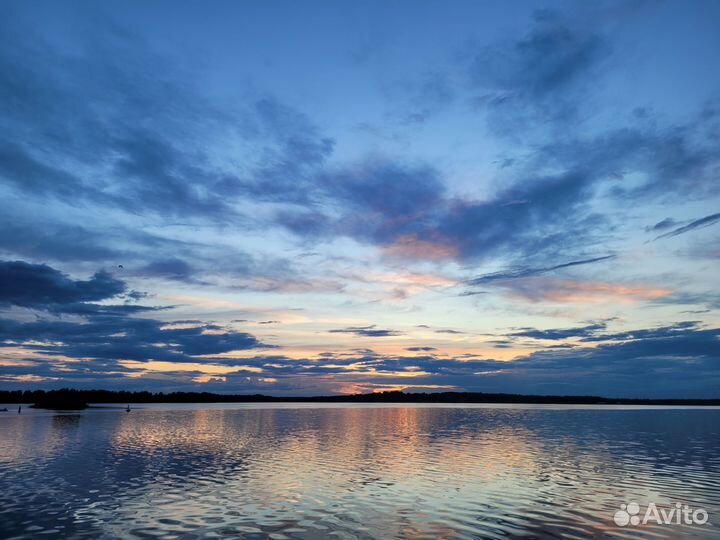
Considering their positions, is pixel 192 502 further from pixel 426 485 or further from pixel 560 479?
pixel 560 479

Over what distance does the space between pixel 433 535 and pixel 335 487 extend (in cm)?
1323

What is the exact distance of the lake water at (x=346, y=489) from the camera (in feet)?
83.8

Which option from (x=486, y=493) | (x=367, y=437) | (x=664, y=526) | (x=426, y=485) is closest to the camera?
(x=664, y=526)

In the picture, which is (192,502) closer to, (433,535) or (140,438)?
(433,535)

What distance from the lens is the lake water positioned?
83.8 ft

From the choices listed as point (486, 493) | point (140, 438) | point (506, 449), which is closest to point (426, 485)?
point (486, 493)

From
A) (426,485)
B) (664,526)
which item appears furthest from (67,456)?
(664,526)

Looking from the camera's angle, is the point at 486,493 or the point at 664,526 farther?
the point at 486,493

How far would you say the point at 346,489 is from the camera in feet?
117

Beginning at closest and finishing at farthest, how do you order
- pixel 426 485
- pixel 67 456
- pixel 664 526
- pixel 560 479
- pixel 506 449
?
pixel 664 526, pixel 426 485, pixel 560 479, pixel 67 456, pixel 506 449

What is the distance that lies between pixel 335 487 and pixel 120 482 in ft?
49.7

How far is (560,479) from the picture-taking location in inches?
1561

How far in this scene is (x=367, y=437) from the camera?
78062mm

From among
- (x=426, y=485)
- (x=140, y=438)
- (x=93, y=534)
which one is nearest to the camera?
(x=93, y=534)
